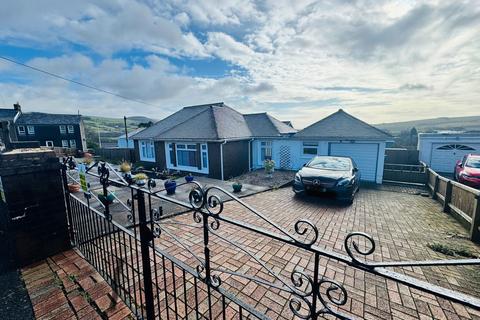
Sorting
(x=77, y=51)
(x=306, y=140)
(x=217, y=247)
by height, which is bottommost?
(x=217, y=247)

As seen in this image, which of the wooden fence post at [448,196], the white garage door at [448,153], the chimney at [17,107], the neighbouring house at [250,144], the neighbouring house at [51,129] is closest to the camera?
the wooden fence post at [448,196]

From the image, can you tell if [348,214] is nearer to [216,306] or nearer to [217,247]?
[217,247]

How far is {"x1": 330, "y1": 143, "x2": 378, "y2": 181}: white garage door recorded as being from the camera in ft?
37.5

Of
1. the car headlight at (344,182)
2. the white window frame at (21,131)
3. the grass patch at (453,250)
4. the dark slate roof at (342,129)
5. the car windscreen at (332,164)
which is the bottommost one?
the grass patch at (453,250)

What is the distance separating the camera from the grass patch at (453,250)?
4133 millimetres

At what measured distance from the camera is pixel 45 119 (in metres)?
31.4

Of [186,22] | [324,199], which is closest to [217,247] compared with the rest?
[324,199]

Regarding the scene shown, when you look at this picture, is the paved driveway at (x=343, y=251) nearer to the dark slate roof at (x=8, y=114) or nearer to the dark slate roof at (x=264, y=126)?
the dark slate roof at (x=264, y=126)

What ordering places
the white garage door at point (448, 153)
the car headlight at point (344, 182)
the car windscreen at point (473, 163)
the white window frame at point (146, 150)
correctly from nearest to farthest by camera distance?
the car headlight at point (344, 182) → the car windscreen at point (473, 163) → the white garage door at point (448, 153) → the white window frame at point (146, 150)

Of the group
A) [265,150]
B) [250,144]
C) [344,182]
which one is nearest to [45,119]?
[250,144]

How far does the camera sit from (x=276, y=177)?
12.1m

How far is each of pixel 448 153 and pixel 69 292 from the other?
20.3 meters

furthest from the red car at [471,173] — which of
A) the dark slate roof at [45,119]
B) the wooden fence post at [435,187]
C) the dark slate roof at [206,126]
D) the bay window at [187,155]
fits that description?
the dark slate roof at [45,119]

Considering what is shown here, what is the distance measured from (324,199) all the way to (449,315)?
17.1 feet
